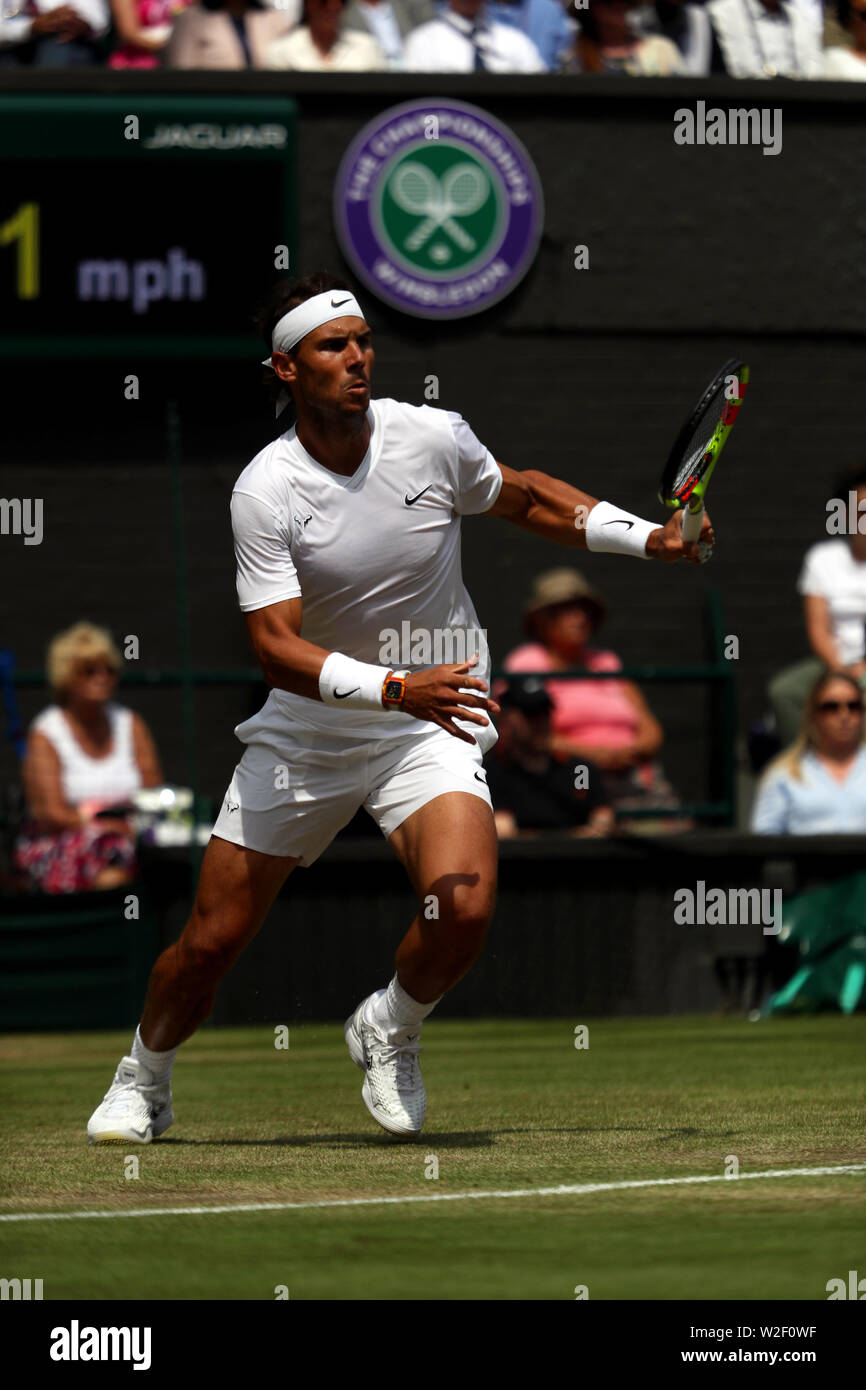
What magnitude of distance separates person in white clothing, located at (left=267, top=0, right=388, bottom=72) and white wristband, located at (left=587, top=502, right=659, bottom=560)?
24.6 ft

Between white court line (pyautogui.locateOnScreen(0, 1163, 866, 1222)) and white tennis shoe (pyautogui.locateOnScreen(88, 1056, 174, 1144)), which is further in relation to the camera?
white tennis shoe (pyautogui.locateOnScreen(88, 1056, 174, 1144))

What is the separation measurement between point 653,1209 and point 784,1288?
2.90ft

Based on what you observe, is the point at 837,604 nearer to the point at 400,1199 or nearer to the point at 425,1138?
the point at 425,1138

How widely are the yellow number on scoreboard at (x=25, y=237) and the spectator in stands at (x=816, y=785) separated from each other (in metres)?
4.89

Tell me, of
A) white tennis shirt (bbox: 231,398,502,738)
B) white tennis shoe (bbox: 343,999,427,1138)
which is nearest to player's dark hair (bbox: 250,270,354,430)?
white tennis shirt (bbox: 231,398,502,738)

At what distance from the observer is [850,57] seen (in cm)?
1412

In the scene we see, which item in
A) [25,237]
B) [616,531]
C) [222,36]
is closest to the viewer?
[616,531]

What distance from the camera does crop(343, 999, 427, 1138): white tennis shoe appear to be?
6371mm

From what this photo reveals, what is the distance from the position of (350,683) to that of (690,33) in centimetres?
893

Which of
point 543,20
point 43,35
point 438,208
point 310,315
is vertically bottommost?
point 310,315

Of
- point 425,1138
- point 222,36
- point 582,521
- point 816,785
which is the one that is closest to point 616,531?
point 582,521

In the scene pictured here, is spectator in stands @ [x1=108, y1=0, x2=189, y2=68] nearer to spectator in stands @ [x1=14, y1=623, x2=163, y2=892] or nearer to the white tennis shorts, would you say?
spectator in stands @ [x1=14, y1=623, x2=163, y2=892]

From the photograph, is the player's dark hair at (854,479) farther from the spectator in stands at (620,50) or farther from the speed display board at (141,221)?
the speed display board at (141,221)

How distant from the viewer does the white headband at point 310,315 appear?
20.8 feet
